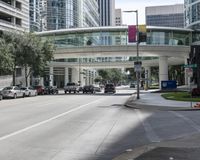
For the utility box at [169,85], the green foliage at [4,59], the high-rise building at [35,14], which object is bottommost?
the utility box at [169,85]

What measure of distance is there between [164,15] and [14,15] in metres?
67.5

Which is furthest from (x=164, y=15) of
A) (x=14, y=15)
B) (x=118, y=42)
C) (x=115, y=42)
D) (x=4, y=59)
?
(x=4, y=59)

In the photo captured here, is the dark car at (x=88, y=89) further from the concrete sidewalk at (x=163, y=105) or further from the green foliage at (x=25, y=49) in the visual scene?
the concrete sidewalk at (x=163, y=105)

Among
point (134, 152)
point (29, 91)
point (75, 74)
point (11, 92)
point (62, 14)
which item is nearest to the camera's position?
point (134, 152)

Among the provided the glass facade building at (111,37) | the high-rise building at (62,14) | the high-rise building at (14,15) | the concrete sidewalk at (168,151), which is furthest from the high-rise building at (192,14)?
the concrete sidewalk at (168,151)

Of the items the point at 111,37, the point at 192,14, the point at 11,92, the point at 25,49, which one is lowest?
the point at 11,92

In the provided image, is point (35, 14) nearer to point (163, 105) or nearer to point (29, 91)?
point (29, 91)

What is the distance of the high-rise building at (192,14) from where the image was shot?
→ 98500mm

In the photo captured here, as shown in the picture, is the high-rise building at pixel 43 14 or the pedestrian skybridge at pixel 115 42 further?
the high-rise building at pixel 43 14

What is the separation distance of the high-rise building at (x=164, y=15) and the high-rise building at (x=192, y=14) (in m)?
13.3

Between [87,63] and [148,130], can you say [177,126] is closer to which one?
[148,130]

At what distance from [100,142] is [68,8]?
13684 cm

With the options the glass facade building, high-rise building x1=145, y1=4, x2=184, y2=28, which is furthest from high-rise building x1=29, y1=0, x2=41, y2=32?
the glass facade building

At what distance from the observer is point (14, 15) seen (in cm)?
8206
